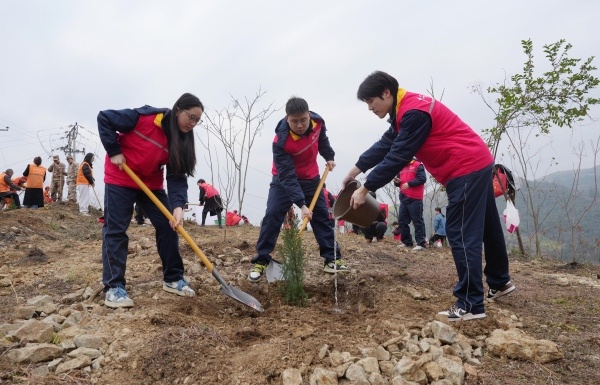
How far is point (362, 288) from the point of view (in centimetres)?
380

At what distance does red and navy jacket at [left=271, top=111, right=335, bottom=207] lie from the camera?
3.93m

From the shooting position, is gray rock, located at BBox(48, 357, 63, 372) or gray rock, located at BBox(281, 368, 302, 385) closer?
gray rock, located at BBox(281, 368, 302, 385)

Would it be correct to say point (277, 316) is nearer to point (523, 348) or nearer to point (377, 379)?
point (377, 379)

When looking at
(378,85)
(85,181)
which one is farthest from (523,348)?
(85,181)

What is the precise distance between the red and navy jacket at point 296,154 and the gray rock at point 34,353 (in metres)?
2.13

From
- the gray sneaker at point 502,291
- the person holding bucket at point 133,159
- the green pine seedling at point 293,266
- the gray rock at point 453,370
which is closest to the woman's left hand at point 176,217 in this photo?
the person holding bucket at point 133,159

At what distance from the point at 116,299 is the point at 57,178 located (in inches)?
560

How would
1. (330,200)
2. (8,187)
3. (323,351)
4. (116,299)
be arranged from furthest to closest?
(8,187) < (330,200) < (116,299) < (323,351)

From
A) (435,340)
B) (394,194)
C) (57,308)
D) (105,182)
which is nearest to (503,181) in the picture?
(435,340)

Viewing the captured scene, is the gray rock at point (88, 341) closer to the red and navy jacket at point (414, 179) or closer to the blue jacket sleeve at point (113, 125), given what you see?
the blue jacket sleeve at point (113, 125)

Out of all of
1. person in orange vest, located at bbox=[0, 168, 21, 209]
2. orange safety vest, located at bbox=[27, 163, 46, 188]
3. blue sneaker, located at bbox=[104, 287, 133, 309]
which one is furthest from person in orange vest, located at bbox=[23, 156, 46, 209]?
blue sneaker, located at bbox=[104, 287, 133, 309]

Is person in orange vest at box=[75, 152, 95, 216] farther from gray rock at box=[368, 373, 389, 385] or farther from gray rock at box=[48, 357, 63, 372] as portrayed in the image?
gray rock at box=[368, 373, 389, 385]

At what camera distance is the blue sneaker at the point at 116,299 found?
10.1 feet

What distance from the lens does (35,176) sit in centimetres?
1209
